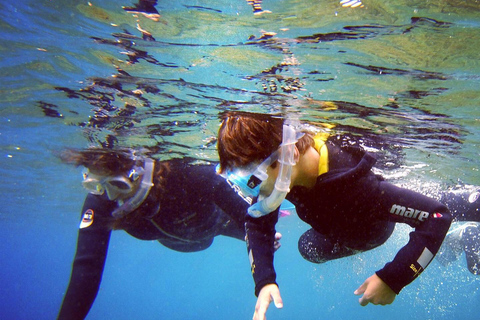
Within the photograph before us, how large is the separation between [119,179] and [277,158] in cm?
305

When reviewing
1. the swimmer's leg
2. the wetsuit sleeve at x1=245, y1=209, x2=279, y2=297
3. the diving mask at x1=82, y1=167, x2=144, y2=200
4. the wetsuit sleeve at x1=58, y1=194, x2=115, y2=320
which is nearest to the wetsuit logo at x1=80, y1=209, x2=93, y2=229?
the wetsuit sleeve at x1=58, y1=194, x2=115, y2=320

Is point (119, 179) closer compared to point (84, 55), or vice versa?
point (119, 179)

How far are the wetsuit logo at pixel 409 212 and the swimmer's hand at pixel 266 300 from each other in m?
1.90

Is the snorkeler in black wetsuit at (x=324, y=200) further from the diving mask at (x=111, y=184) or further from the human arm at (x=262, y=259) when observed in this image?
the diving mask at (x=111, y=184)

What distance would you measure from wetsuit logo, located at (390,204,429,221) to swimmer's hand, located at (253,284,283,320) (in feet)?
6.24

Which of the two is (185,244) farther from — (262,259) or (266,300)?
(266,300)

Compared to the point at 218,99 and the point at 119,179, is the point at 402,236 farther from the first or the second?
the point at 119,179

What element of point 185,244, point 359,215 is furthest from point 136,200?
point 359,215

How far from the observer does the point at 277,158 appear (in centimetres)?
379

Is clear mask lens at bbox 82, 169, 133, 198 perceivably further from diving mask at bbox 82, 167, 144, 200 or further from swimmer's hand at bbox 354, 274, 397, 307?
swimmer's hand at bbox 354, 274, 397, 307

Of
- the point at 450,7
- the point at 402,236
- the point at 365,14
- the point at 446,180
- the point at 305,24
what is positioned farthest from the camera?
the point at 402,236

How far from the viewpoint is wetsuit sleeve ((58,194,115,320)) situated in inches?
190

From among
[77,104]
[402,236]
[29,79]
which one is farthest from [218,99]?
[402,236]

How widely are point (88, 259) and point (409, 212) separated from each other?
4.88 m
